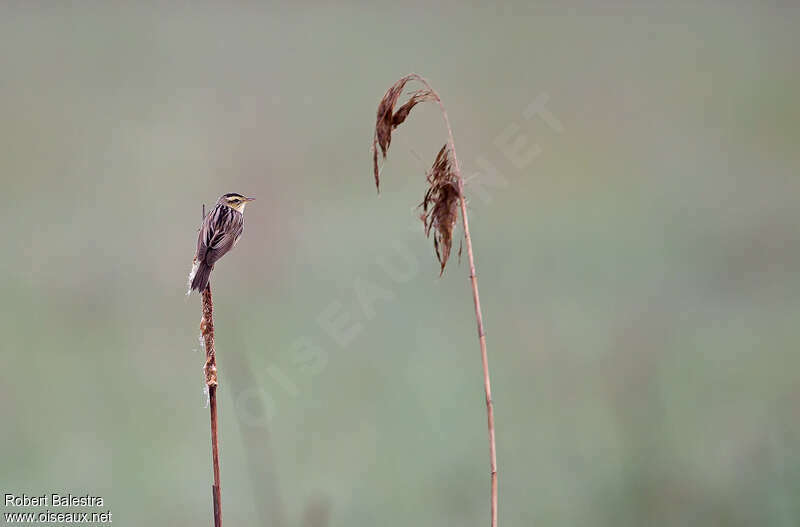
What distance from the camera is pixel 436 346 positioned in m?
1.38

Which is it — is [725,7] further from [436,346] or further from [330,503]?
[330,503]

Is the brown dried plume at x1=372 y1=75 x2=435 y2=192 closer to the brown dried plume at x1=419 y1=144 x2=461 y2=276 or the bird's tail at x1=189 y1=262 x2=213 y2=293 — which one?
the brown dried plume at x1=419 y1=144 x2=461 y2=276

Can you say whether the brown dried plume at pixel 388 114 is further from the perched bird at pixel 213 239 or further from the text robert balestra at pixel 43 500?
the text robert balestra at pixel 43 500

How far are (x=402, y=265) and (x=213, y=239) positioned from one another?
1.66 feet

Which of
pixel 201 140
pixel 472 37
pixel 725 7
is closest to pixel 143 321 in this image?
pixel 201 140

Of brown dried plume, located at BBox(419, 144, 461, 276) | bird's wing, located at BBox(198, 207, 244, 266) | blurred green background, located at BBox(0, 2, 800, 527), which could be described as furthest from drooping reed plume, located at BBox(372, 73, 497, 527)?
blurred green background, located at BBox(0, 2, 800, 527)

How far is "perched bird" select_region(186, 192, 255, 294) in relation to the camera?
0.95m

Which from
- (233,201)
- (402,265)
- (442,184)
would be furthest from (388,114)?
(402,265)

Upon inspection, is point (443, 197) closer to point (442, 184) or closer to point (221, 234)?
point (442, 184)

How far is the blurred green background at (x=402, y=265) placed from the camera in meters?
1.31

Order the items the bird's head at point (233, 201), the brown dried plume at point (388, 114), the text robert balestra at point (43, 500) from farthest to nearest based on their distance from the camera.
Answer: the text robert balestra at point (43, 500), the bird's head at point (233, 201), the brown dried plume at point (388, 114)

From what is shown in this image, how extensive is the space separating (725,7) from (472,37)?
54 centimetres

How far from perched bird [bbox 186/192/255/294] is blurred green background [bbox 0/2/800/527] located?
32cm

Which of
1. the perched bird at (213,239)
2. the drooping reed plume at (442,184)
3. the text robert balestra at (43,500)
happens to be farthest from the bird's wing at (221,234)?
the text robert balestra at (43,500)
